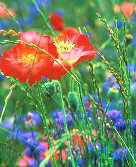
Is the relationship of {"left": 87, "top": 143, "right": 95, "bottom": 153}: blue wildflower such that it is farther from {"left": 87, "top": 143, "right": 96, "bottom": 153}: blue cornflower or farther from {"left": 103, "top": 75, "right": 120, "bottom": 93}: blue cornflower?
{"left": 103, "top": 75, "right": 120, "bottom": 93}: blue cornflower

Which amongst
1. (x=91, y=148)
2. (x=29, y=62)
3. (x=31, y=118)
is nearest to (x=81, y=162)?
(x=91, y=148)

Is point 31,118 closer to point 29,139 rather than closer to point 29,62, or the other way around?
point 29,139

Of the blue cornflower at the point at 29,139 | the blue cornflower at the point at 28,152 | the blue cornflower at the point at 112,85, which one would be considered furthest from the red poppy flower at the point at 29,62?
the blue cornflower at the point at 28,152

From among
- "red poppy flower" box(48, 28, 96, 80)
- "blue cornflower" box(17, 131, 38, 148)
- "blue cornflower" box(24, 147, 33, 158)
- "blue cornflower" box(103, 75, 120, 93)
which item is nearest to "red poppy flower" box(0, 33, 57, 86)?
"red poppy flower" box(48, 28, 96, 80)

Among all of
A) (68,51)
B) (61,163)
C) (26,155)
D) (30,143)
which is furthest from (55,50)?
(26,155)

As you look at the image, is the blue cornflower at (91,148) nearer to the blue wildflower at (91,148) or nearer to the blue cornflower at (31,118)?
the blue wildflower at (91,148)
